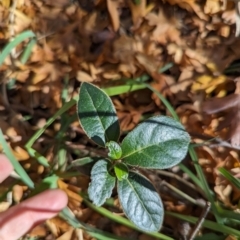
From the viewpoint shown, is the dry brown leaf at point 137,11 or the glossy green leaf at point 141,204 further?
the dry brown leaf at point 137,11

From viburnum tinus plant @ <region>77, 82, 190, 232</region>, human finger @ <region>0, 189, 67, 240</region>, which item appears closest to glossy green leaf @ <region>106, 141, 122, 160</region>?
viburnum tinus plant @ <region>77, 82, 190, 232</region>

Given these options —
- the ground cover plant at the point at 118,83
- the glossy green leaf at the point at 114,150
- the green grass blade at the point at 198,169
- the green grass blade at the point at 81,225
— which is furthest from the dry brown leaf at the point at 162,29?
the green grass blade at the point at 81,225

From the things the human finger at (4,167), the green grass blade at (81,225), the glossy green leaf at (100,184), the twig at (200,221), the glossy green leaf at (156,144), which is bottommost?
the green grass blade at (81,225)

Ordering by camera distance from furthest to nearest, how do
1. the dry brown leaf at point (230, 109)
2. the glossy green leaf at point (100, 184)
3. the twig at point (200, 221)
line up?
the dry brown leaf at point (230, 109) < the twig at point (200, 221) < the glossy green leaf at point (100, 184)

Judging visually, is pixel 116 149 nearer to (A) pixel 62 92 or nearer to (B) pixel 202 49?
(A) pixel 62 92

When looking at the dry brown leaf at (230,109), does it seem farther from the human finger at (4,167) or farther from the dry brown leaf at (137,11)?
the human finger at (4,167)

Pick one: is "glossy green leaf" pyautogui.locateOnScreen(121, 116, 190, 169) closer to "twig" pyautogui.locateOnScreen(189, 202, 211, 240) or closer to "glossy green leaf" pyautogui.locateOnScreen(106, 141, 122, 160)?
"glossy green leaf" pyautogui.locateOnScreen(106, 141, 122, 160)

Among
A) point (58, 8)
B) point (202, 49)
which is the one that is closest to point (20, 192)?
point (58, 8)

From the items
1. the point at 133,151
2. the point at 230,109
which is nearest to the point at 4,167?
the point at 133,151
